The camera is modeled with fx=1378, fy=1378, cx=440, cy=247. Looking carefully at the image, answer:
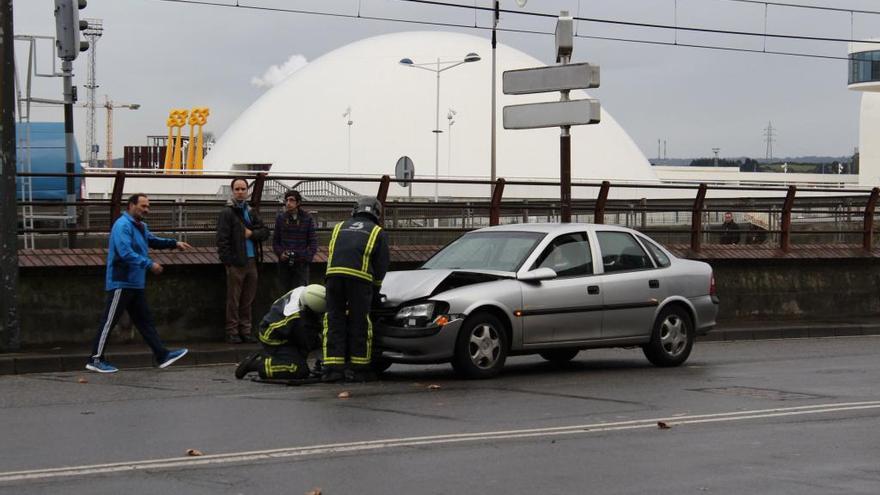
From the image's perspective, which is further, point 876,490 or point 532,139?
point 532,139

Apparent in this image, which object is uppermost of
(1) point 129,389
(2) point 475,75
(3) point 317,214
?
(2) point 475,75

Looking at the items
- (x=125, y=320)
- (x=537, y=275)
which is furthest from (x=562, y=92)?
(x=125, y=320)

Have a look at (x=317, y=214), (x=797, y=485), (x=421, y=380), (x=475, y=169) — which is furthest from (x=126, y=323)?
(x=475, y=169)

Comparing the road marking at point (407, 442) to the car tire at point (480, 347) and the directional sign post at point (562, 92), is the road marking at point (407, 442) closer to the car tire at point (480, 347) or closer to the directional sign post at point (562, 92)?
the car tire at point (480, 347)

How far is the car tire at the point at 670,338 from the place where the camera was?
14.3m

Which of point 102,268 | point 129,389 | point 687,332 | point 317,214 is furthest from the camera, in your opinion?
point 317,214

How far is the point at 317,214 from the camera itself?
761 inches

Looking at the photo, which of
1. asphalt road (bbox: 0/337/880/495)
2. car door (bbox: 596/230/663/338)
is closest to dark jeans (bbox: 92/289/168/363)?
asphalt road (bbox: 0/337/880/495)

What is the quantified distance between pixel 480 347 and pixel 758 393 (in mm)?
2559

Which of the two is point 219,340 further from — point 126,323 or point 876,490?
point 876,490

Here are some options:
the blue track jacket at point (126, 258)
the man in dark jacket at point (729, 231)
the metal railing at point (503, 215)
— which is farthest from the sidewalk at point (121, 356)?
the man in dark jacket at point (729, 231)

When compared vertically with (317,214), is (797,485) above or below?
below

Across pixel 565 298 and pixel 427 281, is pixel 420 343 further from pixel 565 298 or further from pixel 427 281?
pixel 565 298

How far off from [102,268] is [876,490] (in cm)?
1095
